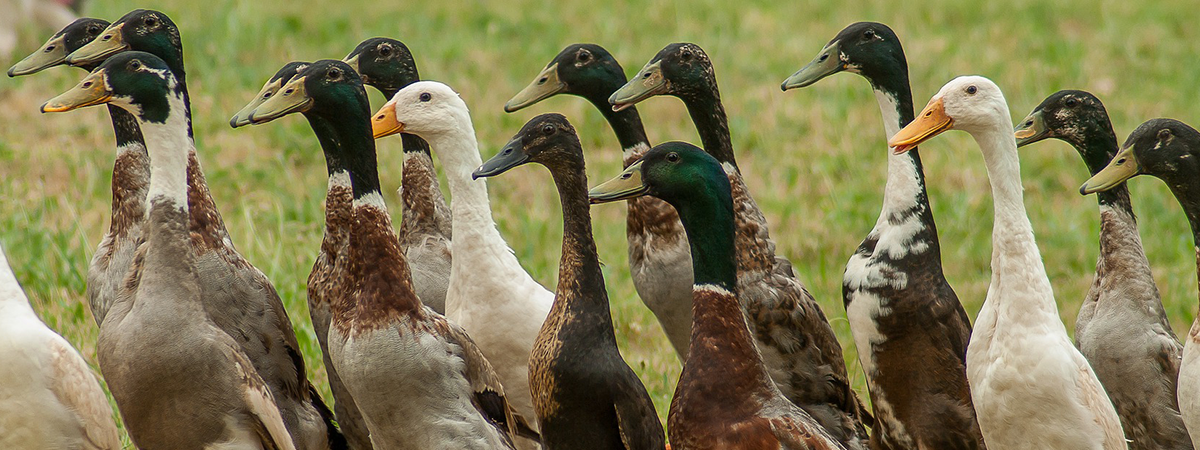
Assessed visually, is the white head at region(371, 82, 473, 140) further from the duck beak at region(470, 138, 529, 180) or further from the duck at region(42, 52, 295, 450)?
the duck at region(42, 52, 295, 450)

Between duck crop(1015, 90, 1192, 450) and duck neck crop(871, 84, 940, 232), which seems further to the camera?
duck neck crop(871, 84, 940, 232)

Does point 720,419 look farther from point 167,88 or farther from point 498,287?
point 167,88

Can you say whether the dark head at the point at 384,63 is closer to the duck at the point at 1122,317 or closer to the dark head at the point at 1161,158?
the duck at the point at 1122,317

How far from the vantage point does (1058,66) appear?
9.84 m

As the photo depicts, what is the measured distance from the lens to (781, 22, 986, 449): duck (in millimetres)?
4488

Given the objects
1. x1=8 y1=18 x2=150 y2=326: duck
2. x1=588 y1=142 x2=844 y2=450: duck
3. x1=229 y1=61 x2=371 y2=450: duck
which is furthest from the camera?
x1=8 y1=18 x2=150 y2=326: duck

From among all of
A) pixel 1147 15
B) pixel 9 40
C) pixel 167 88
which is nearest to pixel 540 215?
pixel 167 88

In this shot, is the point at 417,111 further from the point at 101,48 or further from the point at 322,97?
the point at 101,48

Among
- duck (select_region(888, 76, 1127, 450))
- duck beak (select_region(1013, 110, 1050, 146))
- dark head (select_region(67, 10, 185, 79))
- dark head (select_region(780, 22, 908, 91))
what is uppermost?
dark head (select_region(780, 22, 908, 91))

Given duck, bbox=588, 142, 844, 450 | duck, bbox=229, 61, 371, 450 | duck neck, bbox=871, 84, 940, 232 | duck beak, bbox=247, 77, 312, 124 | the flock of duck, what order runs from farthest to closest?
1. duck, bbox=229, 61, 371, 450
2. duck neck, bbox=871, 84, 940, 232
3. duck beak, bbox=247, 77, 312, 124
4. the flock of duck
5. duck, bbox=588, 142, 844, 450

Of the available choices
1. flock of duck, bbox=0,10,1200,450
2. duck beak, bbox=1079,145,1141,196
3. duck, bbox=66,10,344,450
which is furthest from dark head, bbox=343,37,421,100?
duck beak, bbox=1079,145,1141,196

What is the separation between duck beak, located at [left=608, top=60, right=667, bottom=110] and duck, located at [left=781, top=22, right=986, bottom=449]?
878 mm

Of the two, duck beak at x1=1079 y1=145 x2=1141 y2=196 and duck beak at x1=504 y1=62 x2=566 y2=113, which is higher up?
duck beak at x1=504 y1=62 x2=566 y2=113

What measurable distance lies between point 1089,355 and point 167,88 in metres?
3.14
